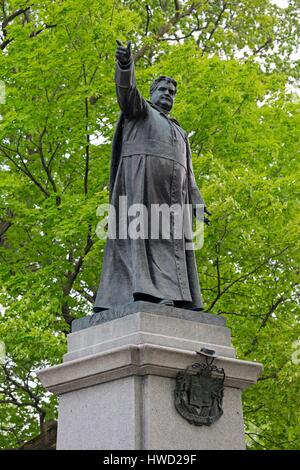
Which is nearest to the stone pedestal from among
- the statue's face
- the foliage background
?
the statue's face

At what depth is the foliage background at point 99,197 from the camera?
12.6 meters

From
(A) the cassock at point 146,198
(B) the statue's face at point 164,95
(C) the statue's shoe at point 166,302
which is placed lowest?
(C) the statue's shoe at point 166,302

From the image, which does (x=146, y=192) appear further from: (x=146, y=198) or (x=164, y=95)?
(x=164, y=95)

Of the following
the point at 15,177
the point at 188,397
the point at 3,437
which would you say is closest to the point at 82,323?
the point at 188,397

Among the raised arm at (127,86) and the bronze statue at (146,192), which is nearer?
the raised arm at (127,86)

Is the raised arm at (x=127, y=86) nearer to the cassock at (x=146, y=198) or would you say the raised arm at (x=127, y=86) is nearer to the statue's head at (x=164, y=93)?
the cassock at (x=146, y=198)

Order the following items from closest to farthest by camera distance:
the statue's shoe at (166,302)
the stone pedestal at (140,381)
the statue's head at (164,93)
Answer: the stone pedestal at (140,381)
the statue's shoe at (166,302)
the statue's head at (164,93)

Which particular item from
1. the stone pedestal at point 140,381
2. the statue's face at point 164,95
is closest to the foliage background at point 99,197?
the statue's face at point 164,95

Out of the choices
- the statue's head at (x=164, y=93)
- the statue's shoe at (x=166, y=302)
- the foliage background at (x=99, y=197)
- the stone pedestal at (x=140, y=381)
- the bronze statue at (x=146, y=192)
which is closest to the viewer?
the stone pedestal at (x=140, y=381)

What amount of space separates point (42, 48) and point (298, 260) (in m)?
5.83

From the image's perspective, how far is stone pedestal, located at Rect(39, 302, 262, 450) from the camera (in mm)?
6023

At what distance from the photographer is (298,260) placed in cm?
1305

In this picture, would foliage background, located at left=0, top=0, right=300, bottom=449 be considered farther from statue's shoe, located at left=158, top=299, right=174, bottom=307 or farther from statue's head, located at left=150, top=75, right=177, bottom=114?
statue's shoe, located at left=158, top=299, right=174, bottom=307

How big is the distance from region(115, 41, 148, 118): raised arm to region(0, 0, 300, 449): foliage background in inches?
193
